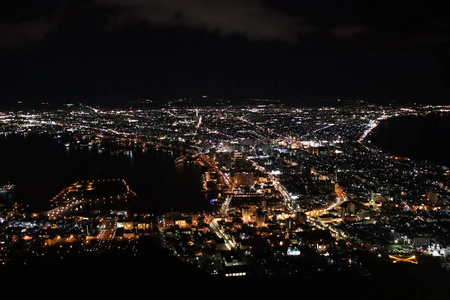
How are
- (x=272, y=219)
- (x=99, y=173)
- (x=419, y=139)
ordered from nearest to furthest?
(x=272, y=219)
(x=99, y=173)
(x=419, y=139)

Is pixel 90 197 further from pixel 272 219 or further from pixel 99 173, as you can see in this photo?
pixel 272 219

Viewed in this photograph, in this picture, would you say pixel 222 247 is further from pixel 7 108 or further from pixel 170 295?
pixel 7 108

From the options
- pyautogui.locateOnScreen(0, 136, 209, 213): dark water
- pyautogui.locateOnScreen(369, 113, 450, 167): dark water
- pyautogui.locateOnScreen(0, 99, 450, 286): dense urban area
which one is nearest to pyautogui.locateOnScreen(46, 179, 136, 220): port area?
pyautogui.locateOnScreen(0, 99, 450, 286): dense urban area

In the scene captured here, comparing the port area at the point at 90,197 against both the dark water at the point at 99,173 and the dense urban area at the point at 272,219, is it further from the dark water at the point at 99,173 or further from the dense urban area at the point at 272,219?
the dark water at the point at 99,173

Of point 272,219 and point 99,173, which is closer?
point 272,219

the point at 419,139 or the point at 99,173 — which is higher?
the point at 419,139

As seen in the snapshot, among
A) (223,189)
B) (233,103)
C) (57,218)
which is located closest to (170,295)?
(57,218)

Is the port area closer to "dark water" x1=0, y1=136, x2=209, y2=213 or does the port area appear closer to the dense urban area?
the dense urban area

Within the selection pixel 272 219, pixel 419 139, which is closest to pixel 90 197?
pixel 272 219
